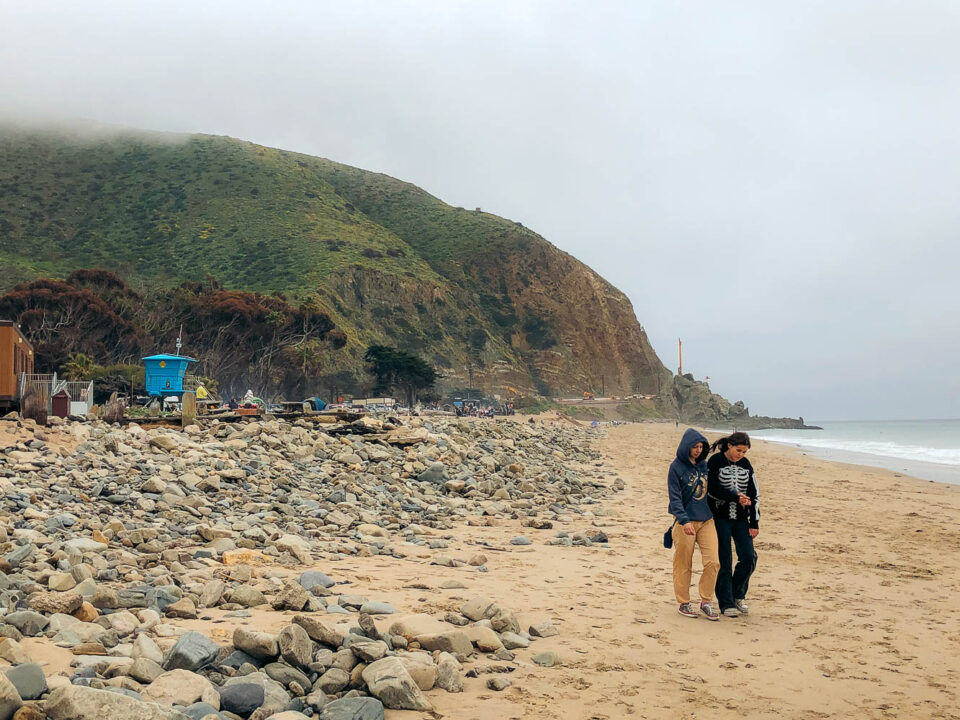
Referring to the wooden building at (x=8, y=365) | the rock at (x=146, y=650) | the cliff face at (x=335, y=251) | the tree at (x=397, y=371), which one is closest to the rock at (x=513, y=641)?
the rock at (x=146, y=650)

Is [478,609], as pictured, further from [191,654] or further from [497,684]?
[191,654]

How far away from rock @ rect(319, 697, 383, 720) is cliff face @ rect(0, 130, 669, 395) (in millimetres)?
55807

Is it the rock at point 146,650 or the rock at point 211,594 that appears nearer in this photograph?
the rock at point 146,650

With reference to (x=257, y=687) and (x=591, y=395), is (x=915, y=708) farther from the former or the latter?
(x=591, y=395)

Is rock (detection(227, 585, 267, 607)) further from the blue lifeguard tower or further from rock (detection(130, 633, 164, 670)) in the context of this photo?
the blue lifeguard tower

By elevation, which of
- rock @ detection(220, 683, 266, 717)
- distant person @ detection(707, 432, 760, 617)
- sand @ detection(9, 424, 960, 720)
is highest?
distant person @ detection(707, 432, 760, 617)

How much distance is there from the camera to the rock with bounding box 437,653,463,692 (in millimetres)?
4504

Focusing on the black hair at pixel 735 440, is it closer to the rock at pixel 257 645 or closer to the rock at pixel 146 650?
the rock at pixel 257 645

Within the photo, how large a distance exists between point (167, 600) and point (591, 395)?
3118 inches

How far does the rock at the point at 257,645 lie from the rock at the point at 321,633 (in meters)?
0.29

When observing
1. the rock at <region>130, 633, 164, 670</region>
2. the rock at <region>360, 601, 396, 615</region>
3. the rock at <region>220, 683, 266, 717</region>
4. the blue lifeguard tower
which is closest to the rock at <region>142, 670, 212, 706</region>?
the rock at <region>220, 683, 266, 717</region>

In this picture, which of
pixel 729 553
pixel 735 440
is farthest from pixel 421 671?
pixel 735 440

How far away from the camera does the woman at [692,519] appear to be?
21.4 ft

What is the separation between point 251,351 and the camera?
51469mm
